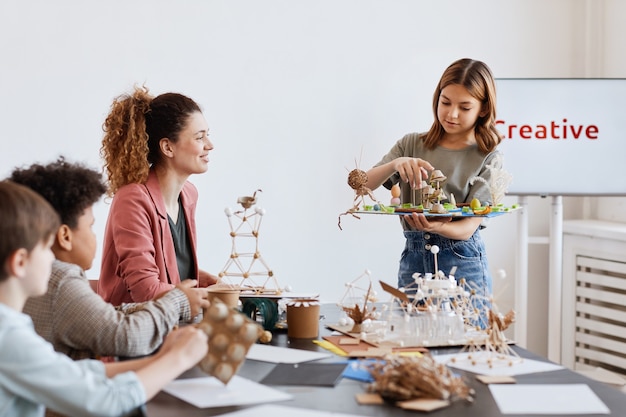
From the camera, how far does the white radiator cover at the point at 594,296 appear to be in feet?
12.5

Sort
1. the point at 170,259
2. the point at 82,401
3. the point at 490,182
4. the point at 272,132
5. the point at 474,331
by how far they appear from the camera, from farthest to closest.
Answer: the point at 272,132 → the point at 490,182 → the point at 170,259 → the point at 474,331 → the point at 82,401

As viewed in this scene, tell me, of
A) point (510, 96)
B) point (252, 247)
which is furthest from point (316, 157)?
point (510, 96)

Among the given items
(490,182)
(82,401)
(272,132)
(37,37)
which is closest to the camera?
(82,401)

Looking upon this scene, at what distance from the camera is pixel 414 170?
2.60m

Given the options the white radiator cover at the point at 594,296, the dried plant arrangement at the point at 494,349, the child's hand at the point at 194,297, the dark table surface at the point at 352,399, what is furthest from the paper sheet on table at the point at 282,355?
the white radiator cover at the point at 594,296

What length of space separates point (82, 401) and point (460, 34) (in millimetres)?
3186

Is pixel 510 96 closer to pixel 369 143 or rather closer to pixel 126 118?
pixel 369 143

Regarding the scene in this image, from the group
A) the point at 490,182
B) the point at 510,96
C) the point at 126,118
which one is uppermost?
the point at 510,96

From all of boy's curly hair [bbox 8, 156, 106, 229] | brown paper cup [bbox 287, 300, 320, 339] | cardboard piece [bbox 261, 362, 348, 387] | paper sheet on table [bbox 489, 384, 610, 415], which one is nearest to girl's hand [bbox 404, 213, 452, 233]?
brown paper cup [bbox 287, 300, 320, 339]

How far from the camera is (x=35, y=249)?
56.1 inches

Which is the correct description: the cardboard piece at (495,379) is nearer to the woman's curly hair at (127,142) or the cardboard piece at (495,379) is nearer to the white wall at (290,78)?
the woman's curly hair at (127,142)

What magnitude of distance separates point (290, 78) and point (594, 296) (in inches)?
Answer: 69.7

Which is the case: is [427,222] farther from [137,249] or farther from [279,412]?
[279,412]

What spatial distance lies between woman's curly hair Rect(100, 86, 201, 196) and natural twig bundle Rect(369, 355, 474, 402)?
3.96 ft
